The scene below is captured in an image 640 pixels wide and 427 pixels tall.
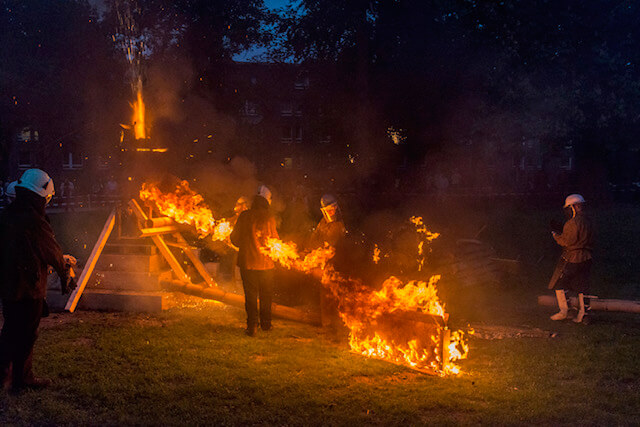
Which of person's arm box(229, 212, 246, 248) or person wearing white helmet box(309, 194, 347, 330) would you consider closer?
person's arm box(229, 212, 246, 248)

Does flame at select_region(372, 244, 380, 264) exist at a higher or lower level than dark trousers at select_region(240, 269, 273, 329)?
higher

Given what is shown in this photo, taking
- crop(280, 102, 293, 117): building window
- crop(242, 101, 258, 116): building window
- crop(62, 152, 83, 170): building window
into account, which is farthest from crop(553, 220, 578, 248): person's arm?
crop(62, 152, 83, 170): building window

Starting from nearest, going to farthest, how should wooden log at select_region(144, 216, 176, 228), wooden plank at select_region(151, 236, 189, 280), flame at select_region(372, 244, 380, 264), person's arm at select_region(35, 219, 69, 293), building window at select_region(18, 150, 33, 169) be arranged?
person's arm at select_region(35, 219, 69, 293)
flame at select_region(372, 244, 380, 264)
wooden log at select_region(144, 216, 176, 228)
wooden plank at select_region(151, 236, 189, 280)
building window at select_region(18, 150, 33, 169)

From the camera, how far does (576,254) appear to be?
937 centimetres

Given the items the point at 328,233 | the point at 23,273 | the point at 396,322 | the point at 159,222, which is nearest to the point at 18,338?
the point at 23,273

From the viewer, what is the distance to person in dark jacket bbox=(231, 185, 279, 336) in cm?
840

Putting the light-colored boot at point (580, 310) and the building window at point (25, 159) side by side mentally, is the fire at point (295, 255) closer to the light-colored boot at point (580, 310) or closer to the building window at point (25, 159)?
the light-colored boot at point (580, 310)

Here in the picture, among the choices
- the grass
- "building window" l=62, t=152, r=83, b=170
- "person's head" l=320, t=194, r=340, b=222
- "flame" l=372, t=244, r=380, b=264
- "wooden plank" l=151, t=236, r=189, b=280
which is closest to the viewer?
the grass

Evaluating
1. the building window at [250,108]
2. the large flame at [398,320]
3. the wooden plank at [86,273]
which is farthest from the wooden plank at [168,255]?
the building window at [250,108]

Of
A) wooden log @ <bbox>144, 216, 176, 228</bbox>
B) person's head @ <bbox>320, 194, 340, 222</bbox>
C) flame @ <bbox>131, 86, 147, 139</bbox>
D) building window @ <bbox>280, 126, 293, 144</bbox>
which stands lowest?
wooden log @ <bbox>144, 216, 176, 228</bbox>

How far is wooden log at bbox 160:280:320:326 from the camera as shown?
880 centimetres

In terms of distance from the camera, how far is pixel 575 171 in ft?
115

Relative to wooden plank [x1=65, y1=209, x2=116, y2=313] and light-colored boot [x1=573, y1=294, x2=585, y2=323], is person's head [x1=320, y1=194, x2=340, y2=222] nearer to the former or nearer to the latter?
wooden plank [x1=65, y1=209, x2=116, y2=313]

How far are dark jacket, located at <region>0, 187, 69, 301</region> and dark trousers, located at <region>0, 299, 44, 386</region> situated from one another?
146 mm
